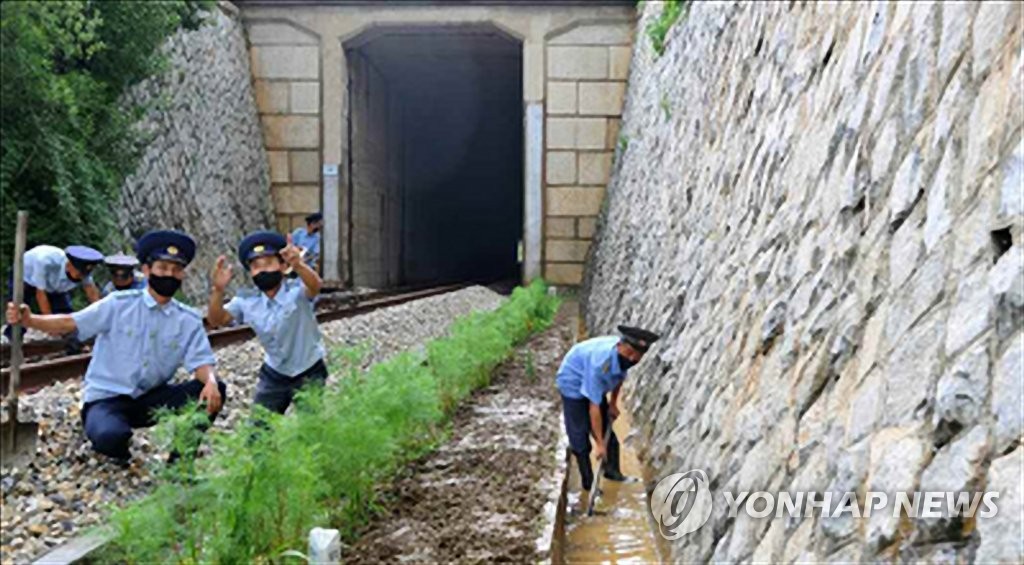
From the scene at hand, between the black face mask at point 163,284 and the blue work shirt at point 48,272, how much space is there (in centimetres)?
398

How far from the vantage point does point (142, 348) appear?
5770 mm

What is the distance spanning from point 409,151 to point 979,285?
3256 centimetres

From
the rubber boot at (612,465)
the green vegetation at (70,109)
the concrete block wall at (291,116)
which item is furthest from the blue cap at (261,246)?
the concrete block wall at (291,116)

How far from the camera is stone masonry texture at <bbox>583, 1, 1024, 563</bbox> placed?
8.93ft

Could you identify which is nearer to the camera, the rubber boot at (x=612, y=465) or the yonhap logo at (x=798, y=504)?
the yonhap logo at (x=798, y=504)

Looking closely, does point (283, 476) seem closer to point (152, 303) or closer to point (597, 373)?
point (152, 303)

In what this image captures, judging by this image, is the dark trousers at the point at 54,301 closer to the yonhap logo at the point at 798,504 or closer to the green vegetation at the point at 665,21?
the yonhap logo at the point at 798,504

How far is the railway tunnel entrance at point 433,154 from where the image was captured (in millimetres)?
25281

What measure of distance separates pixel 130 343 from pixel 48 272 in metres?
4.07

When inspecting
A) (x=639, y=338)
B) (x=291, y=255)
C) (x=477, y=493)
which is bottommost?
(x=477, y=493)

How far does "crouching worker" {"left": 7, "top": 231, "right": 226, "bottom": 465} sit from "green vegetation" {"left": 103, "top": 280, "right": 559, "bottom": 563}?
0.60 meters

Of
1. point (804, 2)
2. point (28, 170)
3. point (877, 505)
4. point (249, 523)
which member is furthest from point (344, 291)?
point (877, 505)

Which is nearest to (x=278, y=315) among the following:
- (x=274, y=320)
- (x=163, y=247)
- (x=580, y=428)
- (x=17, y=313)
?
(x=274, y=320)

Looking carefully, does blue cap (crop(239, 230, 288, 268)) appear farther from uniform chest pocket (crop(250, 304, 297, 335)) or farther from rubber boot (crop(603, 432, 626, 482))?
rubber boot (crop(603, 432, 626, 482))
